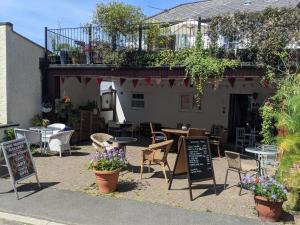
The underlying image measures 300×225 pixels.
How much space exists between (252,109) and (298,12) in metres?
6.81

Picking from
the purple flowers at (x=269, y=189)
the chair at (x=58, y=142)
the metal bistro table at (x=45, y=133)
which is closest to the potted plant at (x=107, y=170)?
the purple flowers at (x=269, y=189)

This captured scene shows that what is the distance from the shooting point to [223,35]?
450 inches

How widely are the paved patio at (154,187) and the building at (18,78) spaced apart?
2513 mm

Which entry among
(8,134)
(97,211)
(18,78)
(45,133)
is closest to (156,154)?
(97,211)

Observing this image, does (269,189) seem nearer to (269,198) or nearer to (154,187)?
(269,198)

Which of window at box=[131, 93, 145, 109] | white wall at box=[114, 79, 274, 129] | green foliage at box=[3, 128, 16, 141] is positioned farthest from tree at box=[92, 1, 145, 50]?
window at box=[131, 93, 145, 109]

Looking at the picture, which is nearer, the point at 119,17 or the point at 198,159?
the point at 198,159

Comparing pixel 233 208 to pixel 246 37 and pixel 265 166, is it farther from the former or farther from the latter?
pixel 246 37

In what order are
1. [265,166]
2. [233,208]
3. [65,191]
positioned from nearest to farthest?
[233,208] → [65,191] → [265,166]

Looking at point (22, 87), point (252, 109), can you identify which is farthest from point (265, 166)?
point (22, 87)

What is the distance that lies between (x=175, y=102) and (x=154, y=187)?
1027 cm

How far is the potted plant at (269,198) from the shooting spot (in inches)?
266

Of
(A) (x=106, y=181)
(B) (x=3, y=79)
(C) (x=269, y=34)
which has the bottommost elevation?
(A) (x=106, y=181)

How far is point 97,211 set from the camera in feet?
23.5
